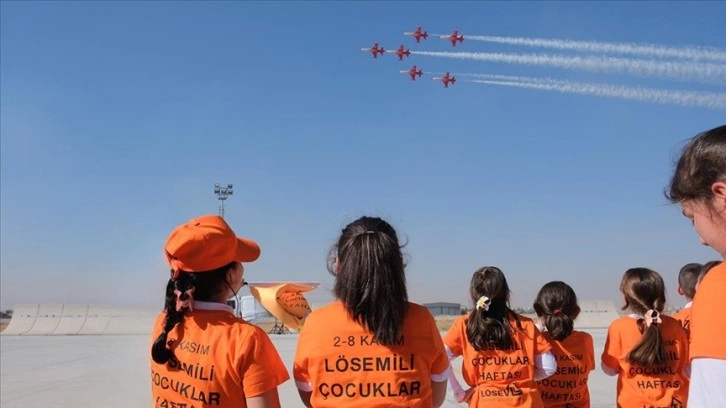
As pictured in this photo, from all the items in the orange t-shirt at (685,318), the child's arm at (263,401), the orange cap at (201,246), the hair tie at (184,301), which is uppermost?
the orange cap at (201,246)

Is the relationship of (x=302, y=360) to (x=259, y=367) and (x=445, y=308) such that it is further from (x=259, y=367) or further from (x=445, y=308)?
(x=445, y=308)

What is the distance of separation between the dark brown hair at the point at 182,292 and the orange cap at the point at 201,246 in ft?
0.16

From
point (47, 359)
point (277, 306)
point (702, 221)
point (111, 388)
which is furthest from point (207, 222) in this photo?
point (47, 359)

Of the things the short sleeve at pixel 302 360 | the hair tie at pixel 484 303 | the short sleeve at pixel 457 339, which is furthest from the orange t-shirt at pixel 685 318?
the short sleeve at pixel 302 360

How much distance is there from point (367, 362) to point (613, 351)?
2817 mm

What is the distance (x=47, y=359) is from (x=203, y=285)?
1653cm

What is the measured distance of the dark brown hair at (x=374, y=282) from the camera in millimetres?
3109

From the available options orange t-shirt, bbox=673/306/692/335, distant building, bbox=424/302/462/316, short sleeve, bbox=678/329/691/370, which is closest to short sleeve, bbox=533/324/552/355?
short sleeve, bbox=678/329/691/370

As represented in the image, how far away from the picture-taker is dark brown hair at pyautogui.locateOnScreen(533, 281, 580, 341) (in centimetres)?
526

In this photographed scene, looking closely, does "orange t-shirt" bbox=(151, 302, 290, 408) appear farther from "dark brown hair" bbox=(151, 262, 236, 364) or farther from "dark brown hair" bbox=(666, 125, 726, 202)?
"dark brown hair" bbox=(666, 125, 726, 202)

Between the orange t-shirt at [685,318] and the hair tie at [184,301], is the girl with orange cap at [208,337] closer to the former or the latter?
the hair tie at [184,301]

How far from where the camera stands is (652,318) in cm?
482

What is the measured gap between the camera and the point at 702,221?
1.63 m

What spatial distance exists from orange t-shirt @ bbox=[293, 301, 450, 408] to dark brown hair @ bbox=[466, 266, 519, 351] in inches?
64.8
